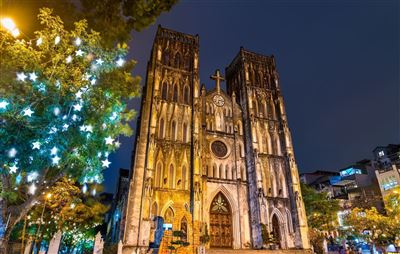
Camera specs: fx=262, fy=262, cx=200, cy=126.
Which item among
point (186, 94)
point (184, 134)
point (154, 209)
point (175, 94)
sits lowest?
point (154, 209)

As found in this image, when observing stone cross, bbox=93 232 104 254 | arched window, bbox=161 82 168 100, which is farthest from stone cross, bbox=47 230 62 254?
arched window, bbox=161 82 168 100

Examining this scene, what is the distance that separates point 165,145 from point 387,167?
34.3 m

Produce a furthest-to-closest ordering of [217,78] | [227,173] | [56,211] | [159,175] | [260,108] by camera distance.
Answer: [217,78] → [260,108] → [227,173] → [159,175] → [56,211]

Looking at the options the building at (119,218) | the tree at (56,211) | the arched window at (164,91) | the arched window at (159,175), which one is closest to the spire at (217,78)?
the arched window at (164,91)

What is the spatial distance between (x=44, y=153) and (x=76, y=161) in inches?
70.0

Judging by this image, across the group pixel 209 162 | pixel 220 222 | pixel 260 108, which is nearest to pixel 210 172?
pixel 209 162

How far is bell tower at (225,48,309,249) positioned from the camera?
2498cm

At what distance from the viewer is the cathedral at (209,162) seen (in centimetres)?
2235

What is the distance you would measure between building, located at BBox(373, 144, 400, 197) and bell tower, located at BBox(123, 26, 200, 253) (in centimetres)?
3023

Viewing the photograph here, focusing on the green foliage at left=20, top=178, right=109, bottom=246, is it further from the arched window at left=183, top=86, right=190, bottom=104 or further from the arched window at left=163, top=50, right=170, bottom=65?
the arched window at left=163, top=50, right=170, bottom=65

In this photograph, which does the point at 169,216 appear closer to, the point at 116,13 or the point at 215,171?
the point at 215,171

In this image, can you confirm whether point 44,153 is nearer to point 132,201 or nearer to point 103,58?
point 103,58

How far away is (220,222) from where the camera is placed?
2478cm

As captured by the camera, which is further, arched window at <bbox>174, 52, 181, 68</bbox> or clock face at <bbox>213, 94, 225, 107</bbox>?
arched window at <bbox>174, 52, 181, 68</bbox>
